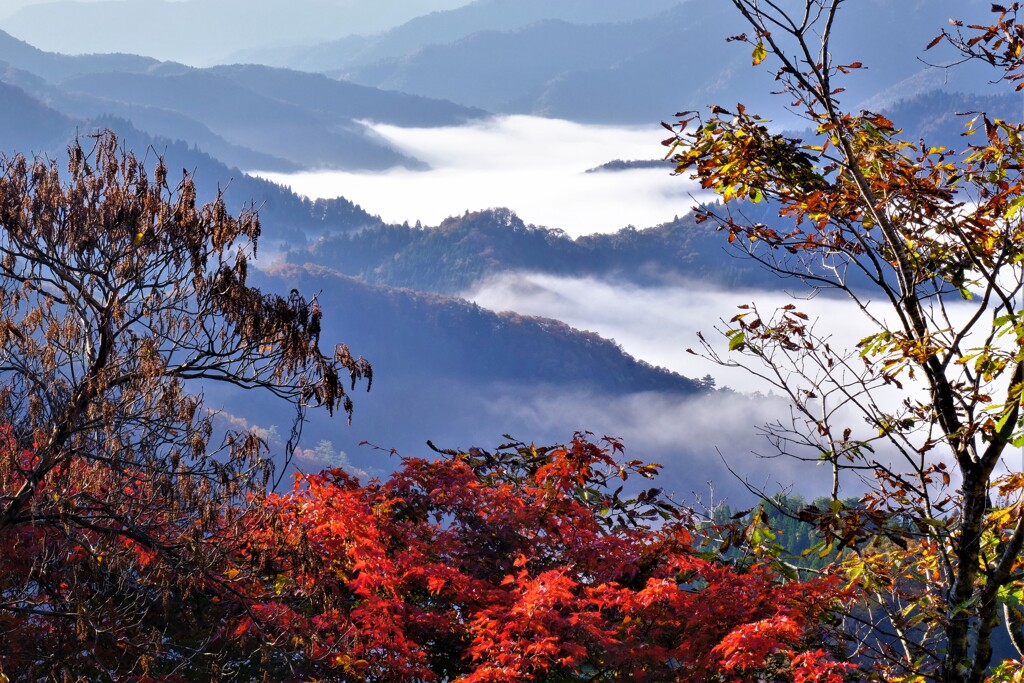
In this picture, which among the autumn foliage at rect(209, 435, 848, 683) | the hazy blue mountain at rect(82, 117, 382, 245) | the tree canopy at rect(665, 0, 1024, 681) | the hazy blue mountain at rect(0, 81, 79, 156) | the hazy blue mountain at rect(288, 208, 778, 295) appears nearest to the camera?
the tree canopy at rect(665, 0, 1024, 681)

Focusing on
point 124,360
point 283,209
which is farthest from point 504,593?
point 283,209

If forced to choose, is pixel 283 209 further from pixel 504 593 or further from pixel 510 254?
pixel 504 593

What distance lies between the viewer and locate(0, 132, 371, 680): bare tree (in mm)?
6926

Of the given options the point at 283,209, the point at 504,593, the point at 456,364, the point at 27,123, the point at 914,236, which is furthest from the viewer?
the point at 283,209

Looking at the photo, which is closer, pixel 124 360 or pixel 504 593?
pixel 504 593

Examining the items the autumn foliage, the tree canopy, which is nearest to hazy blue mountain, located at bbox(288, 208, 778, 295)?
the autumn foliage

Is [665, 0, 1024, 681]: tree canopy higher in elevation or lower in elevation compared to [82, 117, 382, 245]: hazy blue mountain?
lower

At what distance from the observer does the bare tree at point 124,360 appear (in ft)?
22.7

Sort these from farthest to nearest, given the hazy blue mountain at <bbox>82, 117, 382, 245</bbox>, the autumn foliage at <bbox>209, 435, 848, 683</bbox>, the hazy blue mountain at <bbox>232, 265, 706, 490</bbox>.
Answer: the hazy blue mountain at <bbox>82, 117, 382, 245</bbox> → the hazy blue mountain at <bbox>232, 265, 706, 490</bbox> → the autumn foliage at <bbox>209, 435, 848, 683</bbox>

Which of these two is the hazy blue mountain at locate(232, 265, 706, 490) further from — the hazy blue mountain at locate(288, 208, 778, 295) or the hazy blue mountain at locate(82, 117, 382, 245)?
the hazy blue mountain at locate(82, 117, 382, 245)

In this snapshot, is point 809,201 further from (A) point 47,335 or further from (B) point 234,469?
(A) point 47,335

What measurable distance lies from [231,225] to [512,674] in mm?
3494

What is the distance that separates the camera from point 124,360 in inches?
289

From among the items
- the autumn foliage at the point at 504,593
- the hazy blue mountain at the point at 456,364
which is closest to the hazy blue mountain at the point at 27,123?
the hazy blue mountain at the point at 456,364
